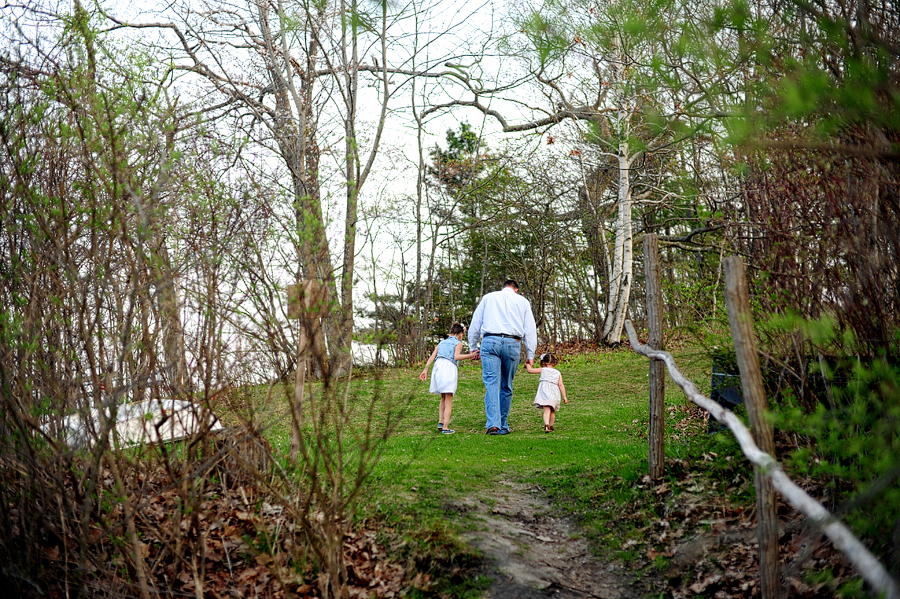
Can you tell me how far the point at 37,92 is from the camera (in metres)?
4.25

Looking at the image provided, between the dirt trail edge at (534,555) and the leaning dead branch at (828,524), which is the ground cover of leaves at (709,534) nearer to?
the dirt trail edge at (534,555)

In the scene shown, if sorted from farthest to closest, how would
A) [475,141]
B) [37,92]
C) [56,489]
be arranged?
1. [475,141]
2. [37,92]
3. [56,489]

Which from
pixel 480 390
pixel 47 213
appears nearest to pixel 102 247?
pixel 47 213

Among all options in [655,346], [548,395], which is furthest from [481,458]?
[655,346]

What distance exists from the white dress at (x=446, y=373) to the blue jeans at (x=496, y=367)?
0.43 metres

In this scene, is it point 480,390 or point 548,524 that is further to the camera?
point 480,390

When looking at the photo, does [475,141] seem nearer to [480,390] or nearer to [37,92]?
[480,390]

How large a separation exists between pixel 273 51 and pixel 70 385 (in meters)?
14.6

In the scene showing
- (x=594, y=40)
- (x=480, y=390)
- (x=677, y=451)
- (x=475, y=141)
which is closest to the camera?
(x=594, y=40)

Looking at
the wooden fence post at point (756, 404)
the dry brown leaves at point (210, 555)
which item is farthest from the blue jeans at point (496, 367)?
the wooden fence post at point (756, 404)

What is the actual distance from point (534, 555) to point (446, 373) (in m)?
4.89

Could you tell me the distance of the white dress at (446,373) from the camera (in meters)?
9.75

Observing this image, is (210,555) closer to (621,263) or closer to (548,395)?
(548,395)

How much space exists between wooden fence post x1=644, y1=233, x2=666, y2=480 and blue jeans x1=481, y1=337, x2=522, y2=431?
3705mm
